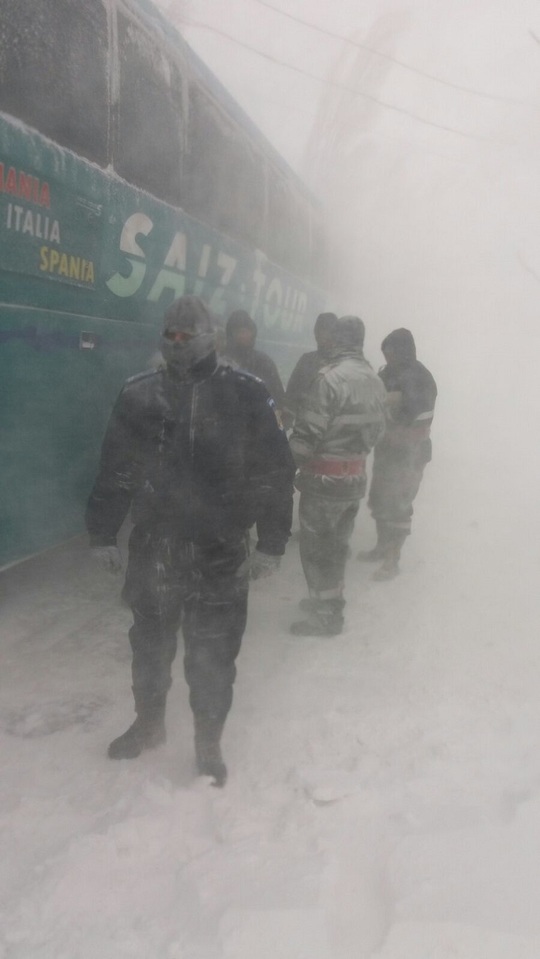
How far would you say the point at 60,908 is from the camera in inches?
87.8

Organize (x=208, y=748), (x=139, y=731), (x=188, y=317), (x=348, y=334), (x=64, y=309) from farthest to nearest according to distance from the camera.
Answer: (x=348, y=334)
(x=64, y=309)
(x=139, y=731)
(x=208, y=748)
(x=188, y=317)

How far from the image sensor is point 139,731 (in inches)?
120

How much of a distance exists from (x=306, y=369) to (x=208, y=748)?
316 cm

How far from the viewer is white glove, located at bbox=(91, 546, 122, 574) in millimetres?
2883

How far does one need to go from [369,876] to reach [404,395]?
11.5 feet

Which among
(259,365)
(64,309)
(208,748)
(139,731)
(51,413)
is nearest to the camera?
(208,748)

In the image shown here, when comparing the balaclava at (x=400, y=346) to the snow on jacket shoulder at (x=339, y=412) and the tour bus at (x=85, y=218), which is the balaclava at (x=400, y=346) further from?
the tour bus at (x=85, y=218)

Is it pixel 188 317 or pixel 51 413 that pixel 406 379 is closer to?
pixel 51 413

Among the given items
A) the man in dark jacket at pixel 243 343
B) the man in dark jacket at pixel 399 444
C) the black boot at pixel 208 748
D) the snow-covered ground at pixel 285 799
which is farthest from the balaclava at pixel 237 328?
the black boot at pixel 208 748

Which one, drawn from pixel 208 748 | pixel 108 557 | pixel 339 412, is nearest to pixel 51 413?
pixel 108 557

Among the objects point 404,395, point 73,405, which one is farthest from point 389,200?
point 73,405

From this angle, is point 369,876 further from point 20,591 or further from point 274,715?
point 20,591

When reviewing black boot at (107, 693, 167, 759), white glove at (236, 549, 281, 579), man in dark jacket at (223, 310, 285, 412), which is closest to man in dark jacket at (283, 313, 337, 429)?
man in dark jacket at (223, 310, 285, 412)

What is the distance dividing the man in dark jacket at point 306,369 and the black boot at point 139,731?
8.65 feet
